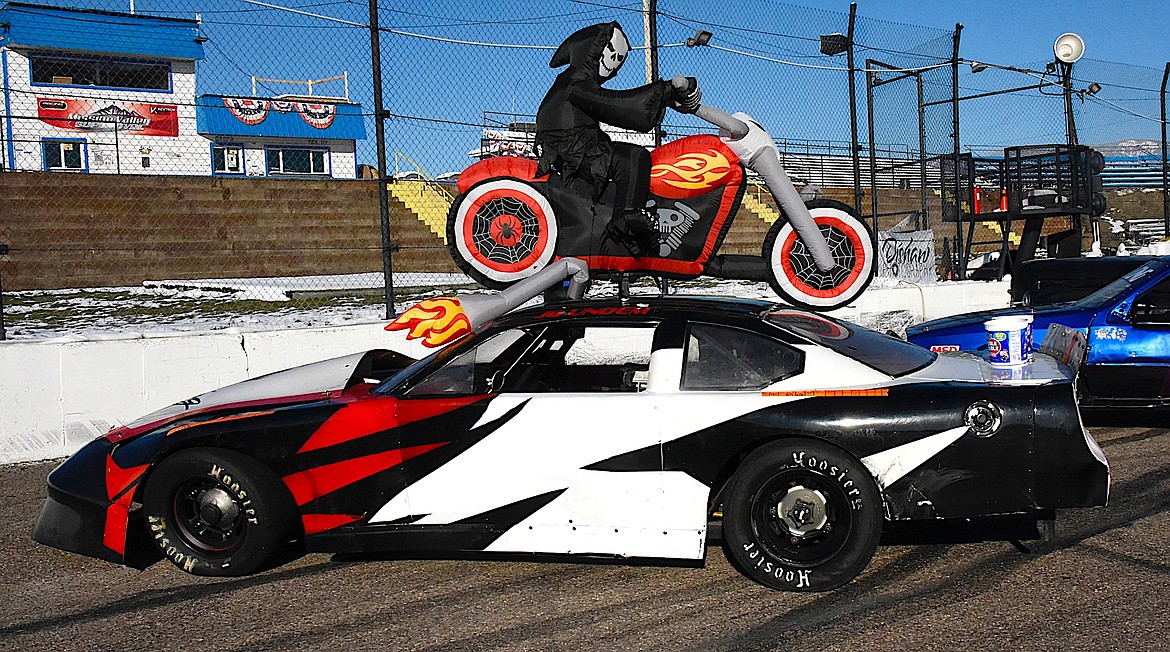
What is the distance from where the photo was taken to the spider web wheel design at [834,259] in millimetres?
6949

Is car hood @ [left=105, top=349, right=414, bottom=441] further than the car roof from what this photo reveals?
Yes

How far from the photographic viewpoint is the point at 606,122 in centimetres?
680

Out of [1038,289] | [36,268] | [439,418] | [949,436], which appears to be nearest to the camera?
[949,436]

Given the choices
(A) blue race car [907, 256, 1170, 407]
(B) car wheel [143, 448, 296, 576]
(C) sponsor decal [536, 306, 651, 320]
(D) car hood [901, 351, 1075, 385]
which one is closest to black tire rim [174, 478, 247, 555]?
(B) car wheel [143, 448, 296, 576]

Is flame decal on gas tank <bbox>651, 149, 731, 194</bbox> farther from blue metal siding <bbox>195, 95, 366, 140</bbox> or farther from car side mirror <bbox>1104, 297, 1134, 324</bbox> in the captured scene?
blue metal siding <bbox>195, 95, 366, 140</bbox>

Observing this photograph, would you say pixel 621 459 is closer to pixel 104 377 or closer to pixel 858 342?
pixel 858 342

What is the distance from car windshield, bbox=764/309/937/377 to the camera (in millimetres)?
4629

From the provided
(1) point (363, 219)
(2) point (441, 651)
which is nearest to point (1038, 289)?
(2) point (441, 651)

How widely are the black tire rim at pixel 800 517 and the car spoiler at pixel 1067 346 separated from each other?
1.32 m

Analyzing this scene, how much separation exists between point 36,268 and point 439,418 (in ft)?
52.6

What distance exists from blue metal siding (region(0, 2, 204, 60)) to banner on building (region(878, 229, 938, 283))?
68.6ft

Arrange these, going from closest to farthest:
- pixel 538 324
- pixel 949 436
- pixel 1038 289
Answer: pixel 949 436 → pixel 538 324 → pixel 1038 289

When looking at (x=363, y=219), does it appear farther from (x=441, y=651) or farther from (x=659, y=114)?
(x=441, y=651)

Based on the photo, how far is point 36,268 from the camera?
1803cm
